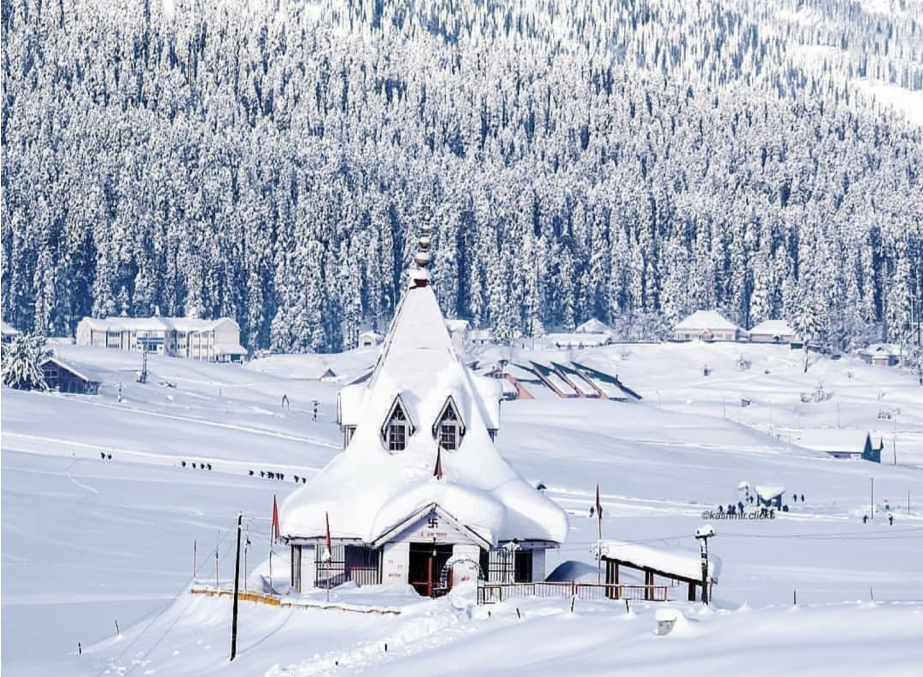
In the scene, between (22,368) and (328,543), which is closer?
(328,543)

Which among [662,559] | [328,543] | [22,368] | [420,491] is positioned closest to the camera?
[662,559]

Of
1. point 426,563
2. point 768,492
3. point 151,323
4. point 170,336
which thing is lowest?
point 426,563

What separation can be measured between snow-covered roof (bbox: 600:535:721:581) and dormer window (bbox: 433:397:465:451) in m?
4.18

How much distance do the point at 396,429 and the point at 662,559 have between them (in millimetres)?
5974

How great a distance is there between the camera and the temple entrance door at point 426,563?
3042cm

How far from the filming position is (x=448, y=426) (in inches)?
1275

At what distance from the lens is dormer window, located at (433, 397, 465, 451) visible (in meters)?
32.3

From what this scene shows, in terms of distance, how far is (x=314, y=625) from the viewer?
28203mm

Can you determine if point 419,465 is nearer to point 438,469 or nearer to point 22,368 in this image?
point 438,469

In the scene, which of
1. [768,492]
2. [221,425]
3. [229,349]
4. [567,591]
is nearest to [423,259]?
[567,591]

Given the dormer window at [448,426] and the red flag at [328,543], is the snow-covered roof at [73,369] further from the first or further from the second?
the red flag at [328,543]

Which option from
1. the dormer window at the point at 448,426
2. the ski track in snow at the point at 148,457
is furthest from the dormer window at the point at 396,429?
the ski track in snow at the point at 148,457

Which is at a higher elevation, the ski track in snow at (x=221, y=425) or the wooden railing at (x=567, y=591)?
the ski track in snow at (x=221, y=425)

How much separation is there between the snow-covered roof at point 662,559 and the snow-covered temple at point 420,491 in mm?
2100
